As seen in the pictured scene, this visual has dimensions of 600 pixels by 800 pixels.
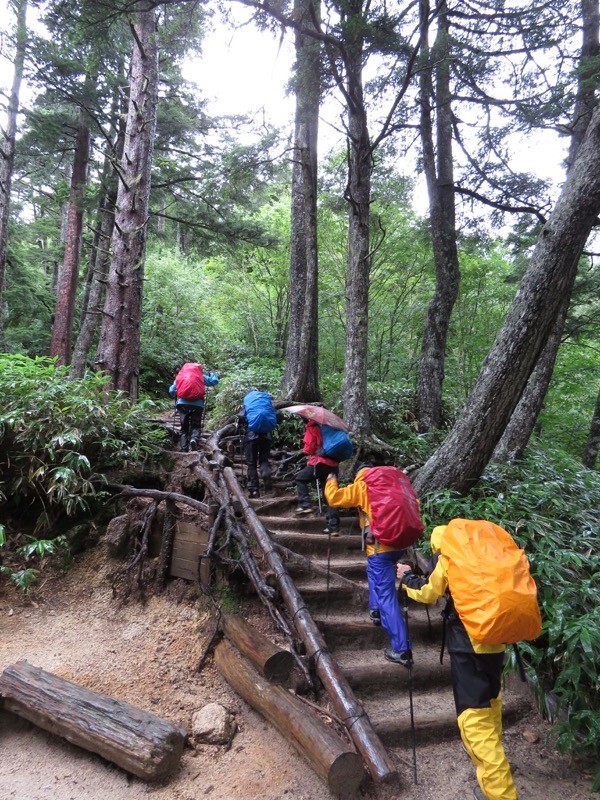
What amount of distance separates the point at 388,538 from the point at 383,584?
485mm

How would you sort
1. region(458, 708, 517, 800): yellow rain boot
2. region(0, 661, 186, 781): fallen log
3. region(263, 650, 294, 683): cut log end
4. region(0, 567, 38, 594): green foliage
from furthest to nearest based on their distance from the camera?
region(0, 567, 38, 594): green foliage → region(263, 650, 294, 683): cut log end → region(0, 661, 186, 781): fallen log → region(458, 708, 517, 800): yellow rain boot

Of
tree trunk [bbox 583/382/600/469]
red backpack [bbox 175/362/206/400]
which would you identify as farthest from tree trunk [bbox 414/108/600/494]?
tree trunk [bbox 583/382/600/469]

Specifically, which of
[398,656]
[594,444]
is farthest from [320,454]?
[594,444]

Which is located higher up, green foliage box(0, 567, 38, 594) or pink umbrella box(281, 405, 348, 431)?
pink umbrella box(281, 405, 348, 431)

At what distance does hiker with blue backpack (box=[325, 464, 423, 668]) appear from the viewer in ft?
12.6

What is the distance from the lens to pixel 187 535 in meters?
5.21

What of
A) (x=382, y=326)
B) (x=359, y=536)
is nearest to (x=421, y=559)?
(x=359, y=536)

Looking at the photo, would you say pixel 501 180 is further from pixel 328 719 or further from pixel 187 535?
pixel 328 719

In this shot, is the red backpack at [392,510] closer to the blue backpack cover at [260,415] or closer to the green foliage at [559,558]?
the green foliage at [559,558]

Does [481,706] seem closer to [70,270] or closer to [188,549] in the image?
[188,549]

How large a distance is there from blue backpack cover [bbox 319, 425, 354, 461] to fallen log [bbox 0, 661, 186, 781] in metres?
3.37

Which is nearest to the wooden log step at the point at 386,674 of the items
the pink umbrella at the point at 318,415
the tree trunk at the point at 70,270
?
the pink umbrella at the point at 318,415

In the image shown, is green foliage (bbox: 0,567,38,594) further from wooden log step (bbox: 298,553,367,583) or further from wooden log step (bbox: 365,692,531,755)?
wooden log step (bbox: 365,692,531,755)

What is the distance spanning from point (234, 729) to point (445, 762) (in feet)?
5.48
